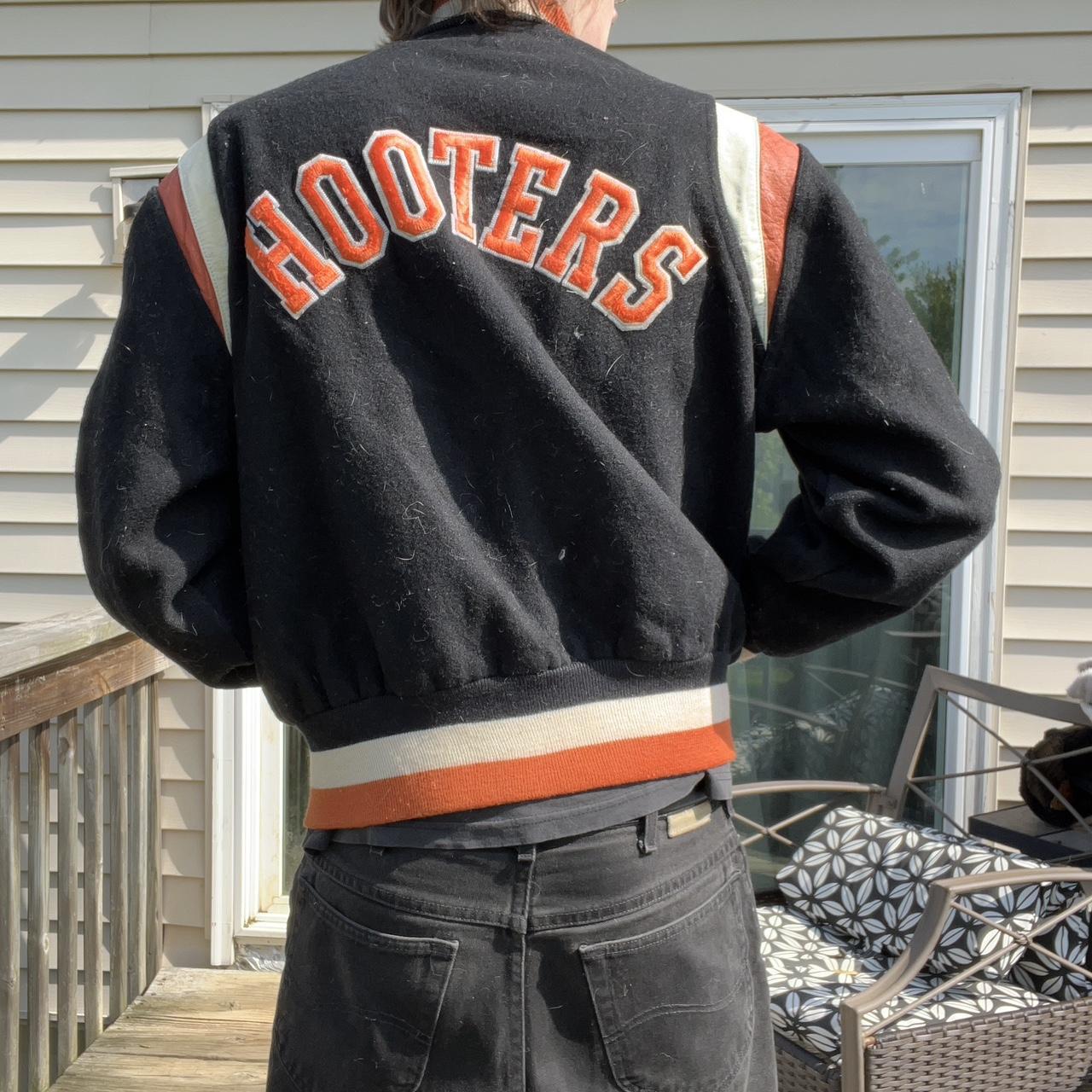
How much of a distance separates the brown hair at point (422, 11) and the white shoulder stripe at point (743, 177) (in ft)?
0.74

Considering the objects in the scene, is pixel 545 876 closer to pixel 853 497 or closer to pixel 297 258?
pixel 853 497

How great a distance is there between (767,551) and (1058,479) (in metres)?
2.04

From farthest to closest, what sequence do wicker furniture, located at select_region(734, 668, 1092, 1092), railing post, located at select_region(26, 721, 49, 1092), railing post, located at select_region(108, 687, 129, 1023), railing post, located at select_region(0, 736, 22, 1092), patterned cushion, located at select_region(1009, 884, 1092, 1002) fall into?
railing post, located at select_region(108, 687, 129, 1023) < railing post, located at select_region(26, 721, 49, 1092) < railing post, located at select_region(0, 736, 22, 1092) < patterned cushion, located at select_region(1009, 884, 1092, 1002) < wicker furniture, located at select_region(734, 668, 1092, 1092)

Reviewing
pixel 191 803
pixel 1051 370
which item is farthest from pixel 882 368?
pixel 191 803

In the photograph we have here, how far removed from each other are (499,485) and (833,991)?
1500mm

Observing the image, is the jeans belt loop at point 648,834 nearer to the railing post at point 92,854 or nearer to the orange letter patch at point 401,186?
the orange letter patch at point 401,186

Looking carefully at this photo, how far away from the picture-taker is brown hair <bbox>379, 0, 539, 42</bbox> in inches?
42.6

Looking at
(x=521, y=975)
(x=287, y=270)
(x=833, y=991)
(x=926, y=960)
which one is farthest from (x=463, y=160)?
(x=833, y=991)

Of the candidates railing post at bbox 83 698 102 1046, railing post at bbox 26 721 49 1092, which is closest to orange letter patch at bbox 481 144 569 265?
railing post at bbox 26 721 49 1092

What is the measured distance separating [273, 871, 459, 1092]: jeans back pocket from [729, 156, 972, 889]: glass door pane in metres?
2.12

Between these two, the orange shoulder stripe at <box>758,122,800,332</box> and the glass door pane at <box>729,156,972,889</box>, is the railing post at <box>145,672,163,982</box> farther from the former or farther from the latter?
the orange shoulder stripe at <box>758,122,800,332</box>

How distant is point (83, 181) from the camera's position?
3.04 metres

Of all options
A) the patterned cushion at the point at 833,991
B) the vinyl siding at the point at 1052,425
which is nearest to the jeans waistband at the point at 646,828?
the patterned cushion at the point at 833,991

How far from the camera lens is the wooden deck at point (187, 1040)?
2510 mm
